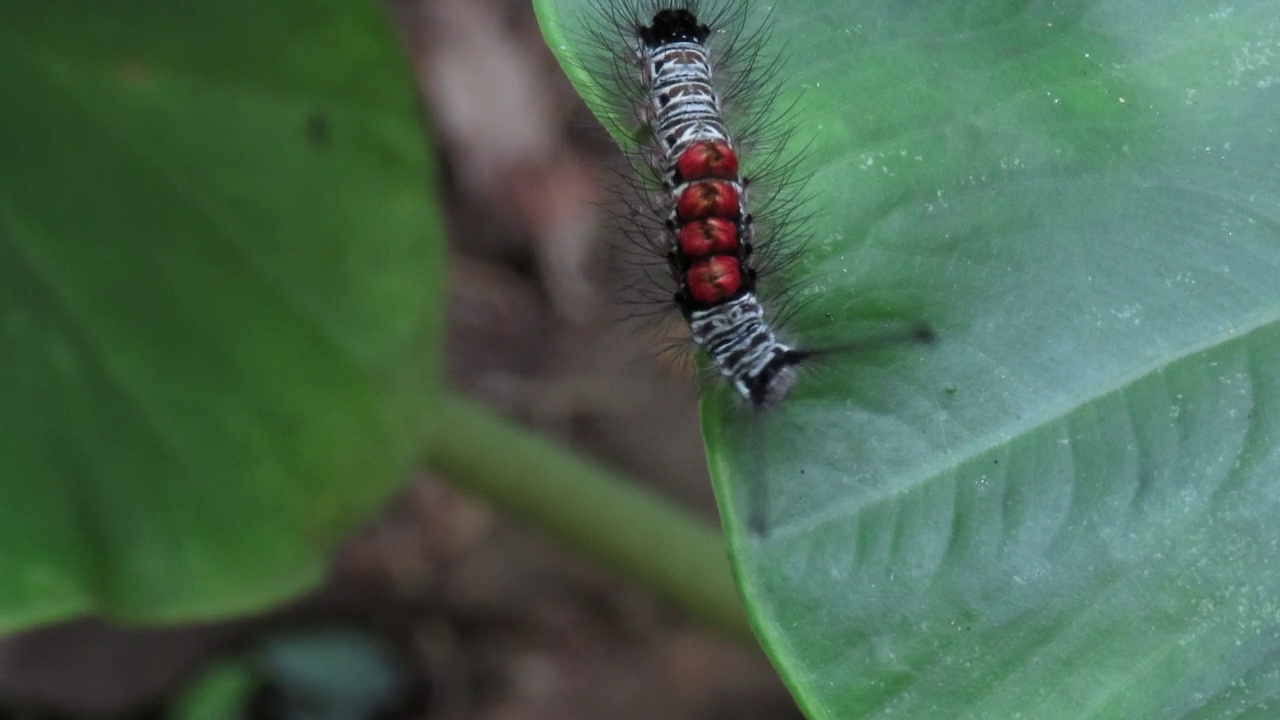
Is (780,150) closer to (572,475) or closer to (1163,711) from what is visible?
(1163,711)

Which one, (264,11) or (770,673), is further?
(770,673)

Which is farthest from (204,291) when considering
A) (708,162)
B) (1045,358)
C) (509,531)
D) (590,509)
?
(1045,358)

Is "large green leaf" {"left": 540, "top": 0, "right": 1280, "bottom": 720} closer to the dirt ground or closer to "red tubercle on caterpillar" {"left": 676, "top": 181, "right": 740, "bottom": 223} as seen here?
"red tubercle on caterpillar" {"left": 676, "top": 181, "right": 740, "bottom": 223}

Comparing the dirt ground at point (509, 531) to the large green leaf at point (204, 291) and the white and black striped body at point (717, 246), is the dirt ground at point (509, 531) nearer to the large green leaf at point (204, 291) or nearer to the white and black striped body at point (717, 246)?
the large green leaf at point (204, 291)

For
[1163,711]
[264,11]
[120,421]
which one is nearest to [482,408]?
[120,421]

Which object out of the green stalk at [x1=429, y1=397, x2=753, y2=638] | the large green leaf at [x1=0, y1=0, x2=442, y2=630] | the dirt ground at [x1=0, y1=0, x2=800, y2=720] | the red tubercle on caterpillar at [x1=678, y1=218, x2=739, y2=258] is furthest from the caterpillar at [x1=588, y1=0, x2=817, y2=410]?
the dirt ground at [x1=0, y1=0, x2=800, y2=720]

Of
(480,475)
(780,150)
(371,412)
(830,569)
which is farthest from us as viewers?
(480,475)

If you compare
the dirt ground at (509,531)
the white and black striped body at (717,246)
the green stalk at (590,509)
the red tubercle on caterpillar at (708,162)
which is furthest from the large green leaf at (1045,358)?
the dirt ground at (509,531)
